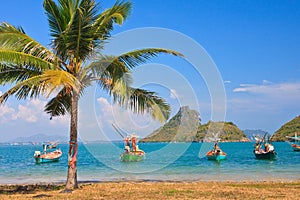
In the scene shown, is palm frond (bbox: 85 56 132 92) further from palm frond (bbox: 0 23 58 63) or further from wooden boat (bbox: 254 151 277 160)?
wooden boat (bbox: 254 151 277 160)

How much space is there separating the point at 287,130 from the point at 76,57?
154 m

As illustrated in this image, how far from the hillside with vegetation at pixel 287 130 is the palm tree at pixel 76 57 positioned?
139786 mm

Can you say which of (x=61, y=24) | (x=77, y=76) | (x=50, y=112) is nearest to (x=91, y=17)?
(x=61, y=24)

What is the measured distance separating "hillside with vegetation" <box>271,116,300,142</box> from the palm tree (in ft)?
459

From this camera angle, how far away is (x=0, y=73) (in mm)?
11812

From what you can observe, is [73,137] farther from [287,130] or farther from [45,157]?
[287,130]

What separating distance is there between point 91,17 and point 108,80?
7.00 ft

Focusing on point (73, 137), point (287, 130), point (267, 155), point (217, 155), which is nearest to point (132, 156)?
point (217, 155)

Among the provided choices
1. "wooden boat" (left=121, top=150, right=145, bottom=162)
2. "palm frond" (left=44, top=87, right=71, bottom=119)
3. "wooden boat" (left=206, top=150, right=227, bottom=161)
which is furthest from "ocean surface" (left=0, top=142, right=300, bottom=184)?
"palm frond" (left=44, top=87, right=71, bottom=119)

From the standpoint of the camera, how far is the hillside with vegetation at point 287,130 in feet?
483

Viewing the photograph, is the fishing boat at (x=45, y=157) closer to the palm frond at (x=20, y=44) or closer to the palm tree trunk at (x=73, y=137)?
the palm tree trunk at (x=73, y=137)

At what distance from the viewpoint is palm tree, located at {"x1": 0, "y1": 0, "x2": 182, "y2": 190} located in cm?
1142

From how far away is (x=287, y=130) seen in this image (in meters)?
155

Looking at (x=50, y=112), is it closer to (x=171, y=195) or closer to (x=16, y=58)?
(x=16, y=58)
